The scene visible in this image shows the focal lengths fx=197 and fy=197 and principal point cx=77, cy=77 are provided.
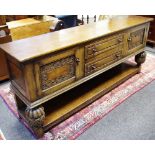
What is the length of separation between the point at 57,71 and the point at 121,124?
79cm

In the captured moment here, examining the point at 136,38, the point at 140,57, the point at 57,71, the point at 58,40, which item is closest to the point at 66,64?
the point at 57,71

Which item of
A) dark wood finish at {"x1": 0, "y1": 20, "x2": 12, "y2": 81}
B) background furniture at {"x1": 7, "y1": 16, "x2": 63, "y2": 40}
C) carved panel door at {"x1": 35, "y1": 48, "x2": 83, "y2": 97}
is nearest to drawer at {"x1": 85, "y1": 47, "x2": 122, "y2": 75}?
carved panel door at {"x1": 35, "y1": 48, "x2": 83, "y2": 97}

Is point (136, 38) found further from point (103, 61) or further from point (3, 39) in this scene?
point (3, 39)

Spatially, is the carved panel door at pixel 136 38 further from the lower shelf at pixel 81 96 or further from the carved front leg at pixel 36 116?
the carved front leg at pixel 36 116

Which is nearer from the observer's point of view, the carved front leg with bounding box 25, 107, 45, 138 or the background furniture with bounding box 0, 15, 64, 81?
the carved front leg with bounding box 25, 107, 45, 138

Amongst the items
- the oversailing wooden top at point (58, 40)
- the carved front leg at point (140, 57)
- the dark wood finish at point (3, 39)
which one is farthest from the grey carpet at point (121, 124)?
the oversailing wooden top at point (58, 40)

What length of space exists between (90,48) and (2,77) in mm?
1297

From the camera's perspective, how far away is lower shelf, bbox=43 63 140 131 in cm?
179

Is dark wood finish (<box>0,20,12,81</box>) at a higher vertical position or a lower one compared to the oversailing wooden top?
lower

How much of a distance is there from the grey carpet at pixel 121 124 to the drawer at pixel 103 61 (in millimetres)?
461

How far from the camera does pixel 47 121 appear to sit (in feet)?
5.62

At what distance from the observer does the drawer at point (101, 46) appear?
1719mm

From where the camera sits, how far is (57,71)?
1545mm

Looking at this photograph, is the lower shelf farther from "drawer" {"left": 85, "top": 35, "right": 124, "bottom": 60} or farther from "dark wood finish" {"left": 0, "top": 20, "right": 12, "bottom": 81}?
"dark wood finish" {"left": 0, "top": 20, "right": 12, "bottom": 81}
